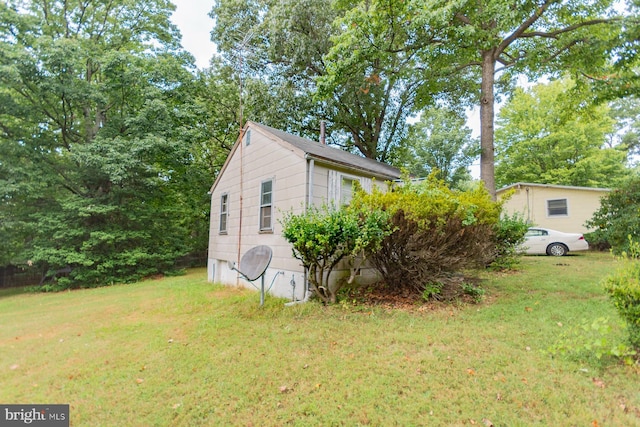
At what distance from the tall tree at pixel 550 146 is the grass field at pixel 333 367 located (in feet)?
50.0

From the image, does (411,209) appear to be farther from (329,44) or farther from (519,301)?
(329,44)

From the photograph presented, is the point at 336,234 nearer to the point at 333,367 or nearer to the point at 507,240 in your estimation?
the point at 333,367

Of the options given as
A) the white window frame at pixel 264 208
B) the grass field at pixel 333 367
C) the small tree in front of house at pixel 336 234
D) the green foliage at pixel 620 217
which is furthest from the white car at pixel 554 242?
the white window frame at pixel 264 208

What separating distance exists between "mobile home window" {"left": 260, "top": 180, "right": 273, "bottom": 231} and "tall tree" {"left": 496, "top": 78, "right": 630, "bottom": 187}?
1781 centimetres

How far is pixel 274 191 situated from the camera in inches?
298

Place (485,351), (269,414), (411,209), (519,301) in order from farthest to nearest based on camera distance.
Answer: (519,301), (411,209), (485,351), (269,414)

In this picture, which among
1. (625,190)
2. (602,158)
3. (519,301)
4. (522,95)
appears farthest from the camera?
(522,95)

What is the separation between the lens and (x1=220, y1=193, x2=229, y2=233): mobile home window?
394 inches

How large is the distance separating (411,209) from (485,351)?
94.0 inches

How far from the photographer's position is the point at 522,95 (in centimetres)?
1947

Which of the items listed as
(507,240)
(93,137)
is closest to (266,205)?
Result: (507,240)

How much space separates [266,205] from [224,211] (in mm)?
3045

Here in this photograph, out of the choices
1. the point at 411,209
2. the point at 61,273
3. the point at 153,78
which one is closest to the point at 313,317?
the point at 411,209

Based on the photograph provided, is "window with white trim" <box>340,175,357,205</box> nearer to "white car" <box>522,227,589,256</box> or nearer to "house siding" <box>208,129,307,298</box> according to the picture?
"house siding" <box>208,129,307,298</box>
